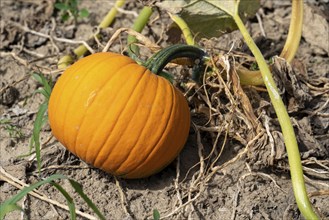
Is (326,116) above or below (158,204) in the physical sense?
above

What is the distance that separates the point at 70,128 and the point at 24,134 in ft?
1.89

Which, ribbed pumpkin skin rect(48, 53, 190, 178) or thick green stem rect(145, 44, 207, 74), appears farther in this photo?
thick green stem rect(145, 44, 207, 74)

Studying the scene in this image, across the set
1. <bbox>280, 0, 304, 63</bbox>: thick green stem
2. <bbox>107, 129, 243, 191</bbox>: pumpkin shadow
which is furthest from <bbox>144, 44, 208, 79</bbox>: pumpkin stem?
<bbox>280, 0, 304, 63</bbox>: thick green stem

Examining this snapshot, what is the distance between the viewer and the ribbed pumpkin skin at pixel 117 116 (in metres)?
2.61

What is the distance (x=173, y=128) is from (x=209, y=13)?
2.61ft

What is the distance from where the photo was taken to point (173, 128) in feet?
8.85

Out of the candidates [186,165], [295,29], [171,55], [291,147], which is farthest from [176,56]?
[295,29]

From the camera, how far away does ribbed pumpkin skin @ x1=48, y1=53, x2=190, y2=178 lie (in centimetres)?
261

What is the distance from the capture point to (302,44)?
145 inches

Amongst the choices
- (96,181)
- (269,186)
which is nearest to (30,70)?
(96,181)

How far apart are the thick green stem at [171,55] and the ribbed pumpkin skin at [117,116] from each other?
7 cm

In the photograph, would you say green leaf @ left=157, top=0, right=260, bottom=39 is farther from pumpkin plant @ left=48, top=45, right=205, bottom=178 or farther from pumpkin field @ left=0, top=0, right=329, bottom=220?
pumpkin plant @ left=48, top=45, right=205, bottom=178

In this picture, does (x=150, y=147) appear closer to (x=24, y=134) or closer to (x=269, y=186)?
(x=269, y=186)

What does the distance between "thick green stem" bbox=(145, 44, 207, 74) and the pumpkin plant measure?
0.06 m
